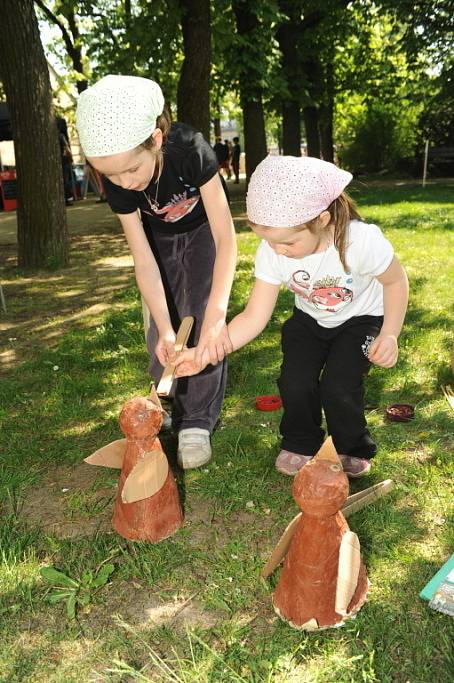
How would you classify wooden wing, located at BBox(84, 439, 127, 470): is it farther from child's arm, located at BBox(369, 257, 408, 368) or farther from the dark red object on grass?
the dark red object on grass

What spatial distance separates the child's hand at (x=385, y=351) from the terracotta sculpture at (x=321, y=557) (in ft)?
2.00

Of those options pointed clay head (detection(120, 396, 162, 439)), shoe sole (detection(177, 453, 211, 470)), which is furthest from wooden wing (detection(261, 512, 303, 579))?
shoe sole (detection(177, 453, 211, 470))

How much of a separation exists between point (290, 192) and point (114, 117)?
0.63m

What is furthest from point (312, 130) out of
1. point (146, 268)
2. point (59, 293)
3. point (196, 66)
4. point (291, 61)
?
point (146, 268)

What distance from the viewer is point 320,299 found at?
2434 millimetres

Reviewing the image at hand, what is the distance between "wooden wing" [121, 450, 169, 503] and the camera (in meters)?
2.04

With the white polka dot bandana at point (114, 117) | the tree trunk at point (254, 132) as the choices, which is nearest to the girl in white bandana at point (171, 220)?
the white polka dot bandana at point (114, 117)

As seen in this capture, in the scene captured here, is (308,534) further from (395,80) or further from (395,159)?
(395,159)

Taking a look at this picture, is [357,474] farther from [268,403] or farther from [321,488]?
[321,488]

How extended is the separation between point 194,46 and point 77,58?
37.8 feet

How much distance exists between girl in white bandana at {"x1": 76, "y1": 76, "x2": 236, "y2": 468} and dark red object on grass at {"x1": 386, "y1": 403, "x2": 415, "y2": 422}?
0.85 metres

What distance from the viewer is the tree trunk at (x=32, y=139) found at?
6141 millimetres

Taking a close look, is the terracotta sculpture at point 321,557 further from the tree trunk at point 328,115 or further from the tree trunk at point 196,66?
the tree trunk at point 328,115

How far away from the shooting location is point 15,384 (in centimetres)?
371
